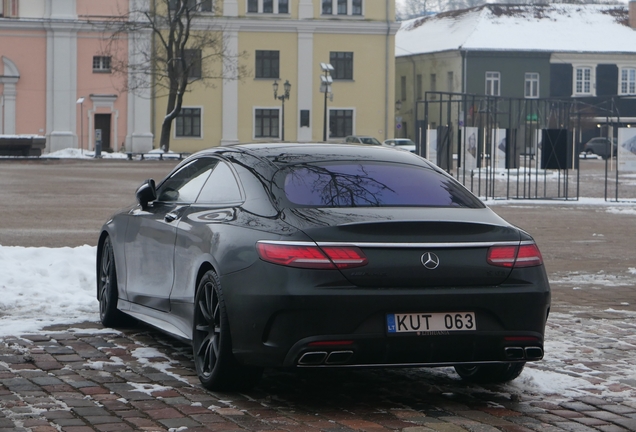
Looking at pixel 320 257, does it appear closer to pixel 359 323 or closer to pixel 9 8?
pixel 359 323

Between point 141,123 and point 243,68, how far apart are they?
7.12 meters

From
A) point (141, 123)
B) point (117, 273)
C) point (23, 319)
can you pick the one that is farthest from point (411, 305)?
point (141, 123)

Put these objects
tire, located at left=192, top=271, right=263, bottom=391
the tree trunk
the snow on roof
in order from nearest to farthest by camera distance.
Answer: tire, located at left=192, top=271, right=263, bottom=391 → the tree trunk → the snow on roof

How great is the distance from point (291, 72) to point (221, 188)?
6404 cm

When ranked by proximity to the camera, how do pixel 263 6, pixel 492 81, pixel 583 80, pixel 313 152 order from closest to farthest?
1. pixel 313 152
2. pixel 263 6
3. pixel 492 81
4. pixel 583 80

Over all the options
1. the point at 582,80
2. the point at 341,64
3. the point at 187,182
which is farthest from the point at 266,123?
the point at 187,182

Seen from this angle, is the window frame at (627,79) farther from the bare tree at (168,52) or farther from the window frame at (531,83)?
the bare tree at (168,52)

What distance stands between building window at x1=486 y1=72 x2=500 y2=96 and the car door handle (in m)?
72.0

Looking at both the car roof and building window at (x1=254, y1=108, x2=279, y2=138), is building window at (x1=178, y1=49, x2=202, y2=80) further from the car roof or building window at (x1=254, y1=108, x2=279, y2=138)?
the car roof

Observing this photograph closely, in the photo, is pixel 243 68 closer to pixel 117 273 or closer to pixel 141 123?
pixel 141 123

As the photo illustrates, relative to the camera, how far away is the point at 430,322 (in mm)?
A: 5730

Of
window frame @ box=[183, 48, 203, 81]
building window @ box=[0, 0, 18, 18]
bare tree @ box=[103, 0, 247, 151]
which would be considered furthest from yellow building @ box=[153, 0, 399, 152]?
building window @ box=[0, 0, 18, 18]

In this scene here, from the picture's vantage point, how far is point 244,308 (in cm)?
582

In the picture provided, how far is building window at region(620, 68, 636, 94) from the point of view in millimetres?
80562
